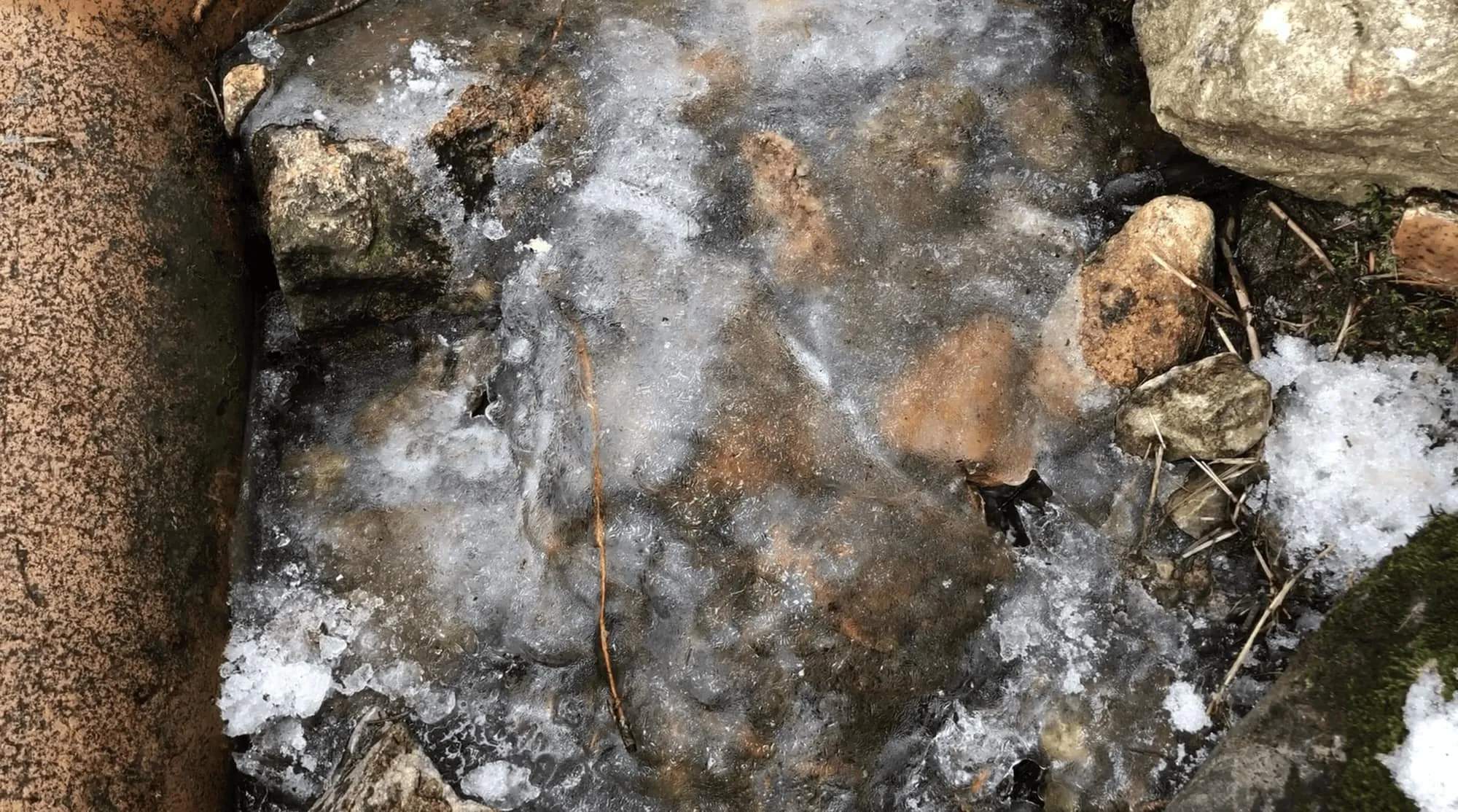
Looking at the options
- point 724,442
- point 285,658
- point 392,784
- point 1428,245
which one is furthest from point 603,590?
point 1428,245

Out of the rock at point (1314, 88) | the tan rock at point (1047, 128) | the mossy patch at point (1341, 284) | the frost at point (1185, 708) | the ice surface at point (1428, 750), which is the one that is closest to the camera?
the ice surface at point (1428, 750)

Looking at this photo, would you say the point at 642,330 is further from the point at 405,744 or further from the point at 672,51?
the point at 405,744

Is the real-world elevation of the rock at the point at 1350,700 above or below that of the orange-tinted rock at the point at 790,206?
below

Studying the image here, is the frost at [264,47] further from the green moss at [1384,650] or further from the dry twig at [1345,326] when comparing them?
the green moss at [1384,650]

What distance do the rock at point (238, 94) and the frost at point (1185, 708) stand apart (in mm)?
2514

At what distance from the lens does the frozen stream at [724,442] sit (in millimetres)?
2055

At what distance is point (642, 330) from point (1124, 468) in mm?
1166

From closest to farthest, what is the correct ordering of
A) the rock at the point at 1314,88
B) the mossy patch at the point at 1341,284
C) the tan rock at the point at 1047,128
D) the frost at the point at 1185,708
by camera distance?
the rock at the point at 1314,88, the mossy patch at the point at 1341,284, the frost at the point at 1185,708, the tan rock at the point at 1047,128

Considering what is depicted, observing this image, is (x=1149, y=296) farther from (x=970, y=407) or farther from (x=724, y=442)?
(x=724, y=442)

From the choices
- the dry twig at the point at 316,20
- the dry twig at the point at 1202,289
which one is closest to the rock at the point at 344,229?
the dry twig at the point at 316,20

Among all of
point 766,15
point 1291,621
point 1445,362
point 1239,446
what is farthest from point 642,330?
point 1445,362

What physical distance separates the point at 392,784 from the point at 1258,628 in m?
1.89

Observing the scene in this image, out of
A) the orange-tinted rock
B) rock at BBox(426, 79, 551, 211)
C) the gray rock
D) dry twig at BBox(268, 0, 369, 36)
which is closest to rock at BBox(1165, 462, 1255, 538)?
the gray rock

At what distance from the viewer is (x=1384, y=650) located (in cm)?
161
